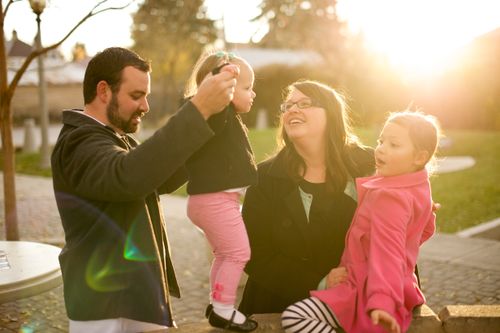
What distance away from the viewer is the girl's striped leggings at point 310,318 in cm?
244

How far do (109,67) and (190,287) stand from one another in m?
4.43

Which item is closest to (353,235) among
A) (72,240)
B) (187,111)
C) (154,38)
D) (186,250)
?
(187,111)

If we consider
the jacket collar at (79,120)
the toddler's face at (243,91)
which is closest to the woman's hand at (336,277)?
the toddler's face at (243,91)

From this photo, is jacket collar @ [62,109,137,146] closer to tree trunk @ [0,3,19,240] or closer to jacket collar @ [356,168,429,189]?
jacket collar @ [356,168,429,189]

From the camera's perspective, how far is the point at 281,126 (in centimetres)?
338

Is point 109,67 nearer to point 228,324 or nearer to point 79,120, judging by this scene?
point 79,120

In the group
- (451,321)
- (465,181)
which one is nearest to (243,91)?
(451,321)

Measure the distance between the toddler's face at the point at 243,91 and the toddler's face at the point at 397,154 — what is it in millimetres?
687

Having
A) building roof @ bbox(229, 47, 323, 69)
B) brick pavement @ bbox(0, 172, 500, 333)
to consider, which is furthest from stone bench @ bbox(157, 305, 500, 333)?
building roof @ bbox(229, 47, 323, 69)

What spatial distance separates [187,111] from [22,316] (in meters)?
4.22

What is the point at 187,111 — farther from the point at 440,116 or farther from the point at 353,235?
the point at 440,116

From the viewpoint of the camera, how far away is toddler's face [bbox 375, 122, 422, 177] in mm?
2592

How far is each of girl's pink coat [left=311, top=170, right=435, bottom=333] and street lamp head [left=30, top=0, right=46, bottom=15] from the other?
17.1 feet

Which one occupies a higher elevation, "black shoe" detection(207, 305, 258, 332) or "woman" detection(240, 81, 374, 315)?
"woman" detection(240, 81, 374, 315)
